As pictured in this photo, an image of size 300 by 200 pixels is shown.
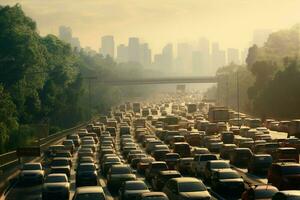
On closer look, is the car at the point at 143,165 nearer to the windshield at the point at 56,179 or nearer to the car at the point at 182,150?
the car at the point at 182,150

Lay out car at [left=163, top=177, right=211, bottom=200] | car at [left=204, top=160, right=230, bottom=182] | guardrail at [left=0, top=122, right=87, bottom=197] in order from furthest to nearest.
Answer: guardrail at [left=0, top=122, right=87, bottom=197] < car at [left=204, top=160, right=230, bottom=182] < car at [left=163, top=177, right=211, bottom=200]

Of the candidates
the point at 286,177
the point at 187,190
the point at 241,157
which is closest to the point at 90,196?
the point at 187,190

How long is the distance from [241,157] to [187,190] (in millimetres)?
22398

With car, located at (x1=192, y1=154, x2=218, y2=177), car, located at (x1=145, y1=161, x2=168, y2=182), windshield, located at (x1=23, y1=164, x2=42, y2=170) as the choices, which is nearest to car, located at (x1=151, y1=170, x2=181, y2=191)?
car, located at (x1=145, y1=161, x2=168, y2=182)

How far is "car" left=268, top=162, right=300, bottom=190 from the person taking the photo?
110 feet

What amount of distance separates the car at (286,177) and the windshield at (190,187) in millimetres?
4697

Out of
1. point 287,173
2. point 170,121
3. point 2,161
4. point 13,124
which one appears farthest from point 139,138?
point 287,173

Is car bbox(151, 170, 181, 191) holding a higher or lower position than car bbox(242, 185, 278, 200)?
lower

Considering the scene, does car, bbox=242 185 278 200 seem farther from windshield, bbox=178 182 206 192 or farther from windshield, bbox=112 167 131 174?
windshield, bbox=112 167 131 174

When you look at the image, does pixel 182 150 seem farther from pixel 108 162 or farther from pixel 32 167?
pixel 32 167

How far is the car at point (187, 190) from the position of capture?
29594 millimetres

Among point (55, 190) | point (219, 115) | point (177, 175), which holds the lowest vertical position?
point (55, 190)

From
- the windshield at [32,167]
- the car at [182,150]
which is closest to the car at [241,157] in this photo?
the car at [182,150]

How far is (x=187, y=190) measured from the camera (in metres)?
30.5
